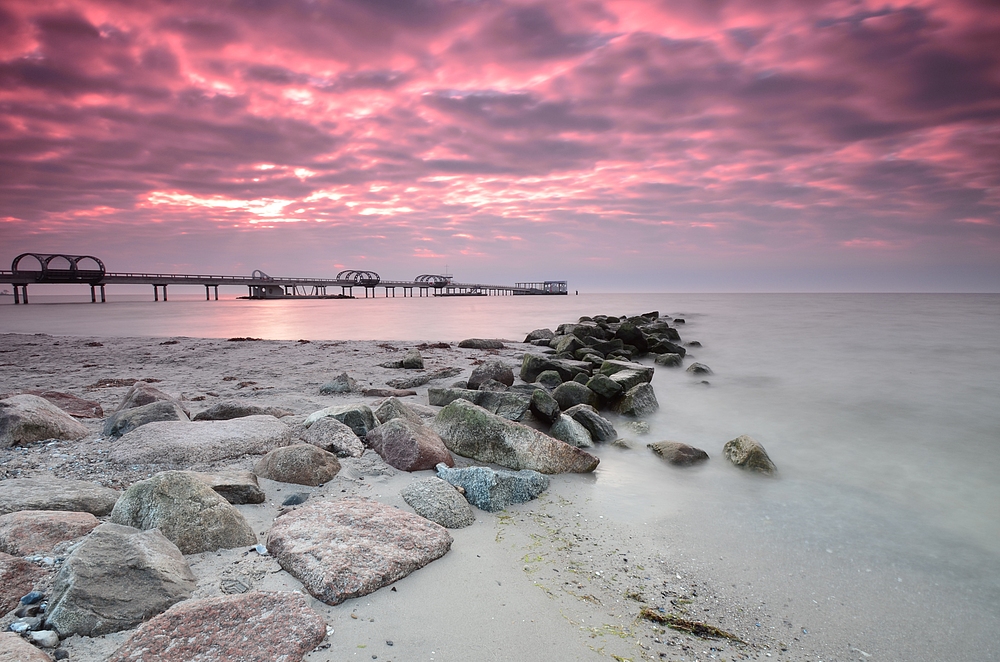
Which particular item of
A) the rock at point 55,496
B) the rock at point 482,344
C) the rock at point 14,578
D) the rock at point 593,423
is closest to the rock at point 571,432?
the rock at point 593,423

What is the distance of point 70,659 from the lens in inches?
66.9

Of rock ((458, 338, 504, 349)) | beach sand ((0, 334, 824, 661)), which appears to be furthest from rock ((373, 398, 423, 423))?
rock ((458, 338, 504, 349))

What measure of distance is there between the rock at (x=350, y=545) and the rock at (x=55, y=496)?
1.02 meters

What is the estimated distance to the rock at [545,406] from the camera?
17.5ft

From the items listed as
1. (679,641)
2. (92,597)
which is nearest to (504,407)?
(679,641)

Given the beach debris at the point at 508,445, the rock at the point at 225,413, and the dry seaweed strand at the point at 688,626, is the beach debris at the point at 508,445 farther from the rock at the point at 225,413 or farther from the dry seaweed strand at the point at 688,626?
the rock at the point at 225,413

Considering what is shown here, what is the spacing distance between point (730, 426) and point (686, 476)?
8.32 feet

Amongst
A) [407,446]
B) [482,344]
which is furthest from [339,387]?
[482,344]

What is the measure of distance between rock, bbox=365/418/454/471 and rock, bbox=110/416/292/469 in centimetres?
81

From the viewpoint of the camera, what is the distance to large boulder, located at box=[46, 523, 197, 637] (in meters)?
1.80

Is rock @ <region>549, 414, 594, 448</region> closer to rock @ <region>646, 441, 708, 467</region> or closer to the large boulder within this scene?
rock @ <region>646, 441, 708, 467</region>

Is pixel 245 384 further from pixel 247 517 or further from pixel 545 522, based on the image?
pixel 545 522

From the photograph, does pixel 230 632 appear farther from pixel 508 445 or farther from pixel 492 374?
pixel 492 374

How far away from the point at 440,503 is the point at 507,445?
115cm
